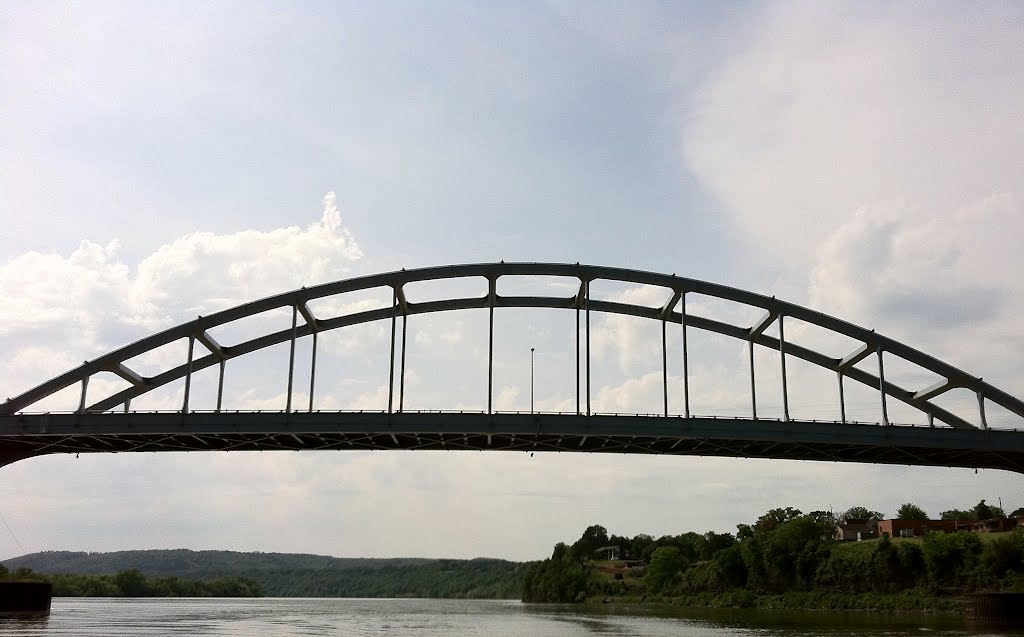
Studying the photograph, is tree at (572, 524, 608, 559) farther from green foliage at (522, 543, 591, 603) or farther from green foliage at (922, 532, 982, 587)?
green foliage at (922, 532, 982, 587)

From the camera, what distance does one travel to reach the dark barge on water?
47.2 meters

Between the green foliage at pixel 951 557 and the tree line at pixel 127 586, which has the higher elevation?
the green foliage at pixel 951 557

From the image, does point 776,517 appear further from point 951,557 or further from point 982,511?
point 951,557

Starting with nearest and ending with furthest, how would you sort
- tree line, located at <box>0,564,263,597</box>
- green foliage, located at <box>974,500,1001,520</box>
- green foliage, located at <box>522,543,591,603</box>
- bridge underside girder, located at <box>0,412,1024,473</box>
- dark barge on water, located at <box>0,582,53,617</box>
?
bridge underside girder, located at <box>0,412,1024,473</box> < dark barge on water, located at <box>0,582,53,617</box> < green foliage, located at <box>974,500,1001,520</box> < green foliage, located at <box>522,543,591,603</box> < tree line, located at <box>0,564,263,597</box>

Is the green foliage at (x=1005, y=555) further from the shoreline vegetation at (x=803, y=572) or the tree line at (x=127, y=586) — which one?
the tree line at (x=127, y=586)

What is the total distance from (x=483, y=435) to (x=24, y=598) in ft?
83.6

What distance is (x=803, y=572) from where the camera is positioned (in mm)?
71875

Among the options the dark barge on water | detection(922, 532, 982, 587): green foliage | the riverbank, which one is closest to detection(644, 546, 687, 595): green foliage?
the riverbank

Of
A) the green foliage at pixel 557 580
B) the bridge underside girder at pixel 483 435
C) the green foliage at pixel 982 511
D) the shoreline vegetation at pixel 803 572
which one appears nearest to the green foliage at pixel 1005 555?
the shoreline vegetation at pixel 803 572

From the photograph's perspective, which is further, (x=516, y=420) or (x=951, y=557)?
(x=951, y=557)

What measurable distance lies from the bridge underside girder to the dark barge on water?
7903mm

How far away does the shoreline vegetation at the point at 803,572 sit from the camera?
55281mm

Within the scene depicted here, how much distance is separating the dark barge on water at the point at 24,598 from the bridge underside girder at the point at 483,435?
7.90m

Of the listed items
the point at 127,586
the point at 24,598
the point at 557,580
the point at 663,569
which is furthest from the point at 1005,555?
the point at 127,586
